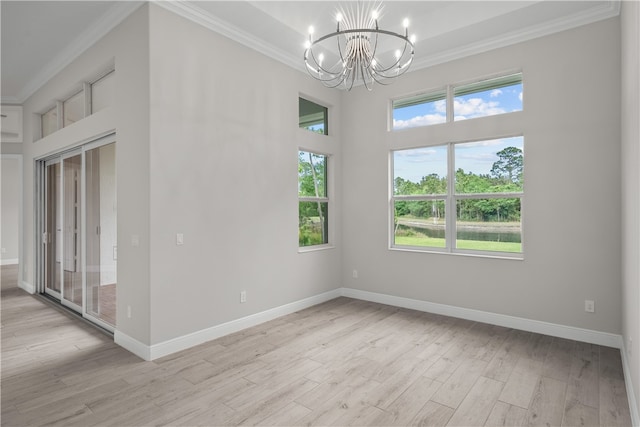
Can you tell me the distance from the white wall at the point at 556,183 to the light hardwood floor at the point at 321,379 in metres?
0.47

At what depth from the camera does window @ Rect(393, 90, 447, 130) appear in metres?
4.53

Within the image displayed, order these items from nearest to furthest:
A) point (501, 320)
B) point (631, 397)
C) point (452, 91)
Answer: point (631, 397) → point (501, 320) → point (452, 91)

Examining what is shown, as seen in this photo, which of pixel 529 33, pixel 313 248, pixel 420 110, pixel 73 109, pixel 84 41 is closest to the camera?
pixel 529 33

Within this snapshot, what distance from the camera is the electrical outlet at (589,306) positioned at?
3467 mm

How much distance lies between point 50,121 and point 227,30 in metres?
3.45

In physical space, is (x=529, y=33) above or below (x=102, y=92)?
above

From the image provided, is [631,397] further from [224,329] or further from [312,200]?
Result: [312,200]

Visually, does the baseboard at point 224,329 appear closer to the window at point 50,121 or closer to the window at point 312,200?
the window at point 312,200

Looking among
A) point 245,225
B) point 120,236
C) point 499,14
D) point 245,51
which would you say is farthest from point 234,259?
point 499,14

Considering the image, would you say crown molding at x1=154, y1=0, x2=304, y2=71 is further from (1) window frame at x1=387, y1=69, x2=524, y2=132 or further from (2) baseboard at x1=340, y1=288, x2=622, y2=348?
(2) baseboard at x1=340, y1=288, x2=622, y2=348

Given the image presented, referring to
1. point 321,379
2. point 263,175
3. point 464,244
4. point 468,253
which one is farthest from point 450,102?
point 321,379

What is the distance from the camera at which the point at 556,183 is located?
3656mm

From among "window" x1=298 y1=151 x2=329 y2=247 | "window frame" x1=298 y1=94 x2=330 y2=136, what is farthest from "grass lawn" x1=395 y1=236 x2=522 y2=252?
"window frame" x1=298 y1=94 x2=330 y2=136

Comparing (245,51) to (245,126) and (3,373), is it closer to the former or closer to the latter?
(245,126)
